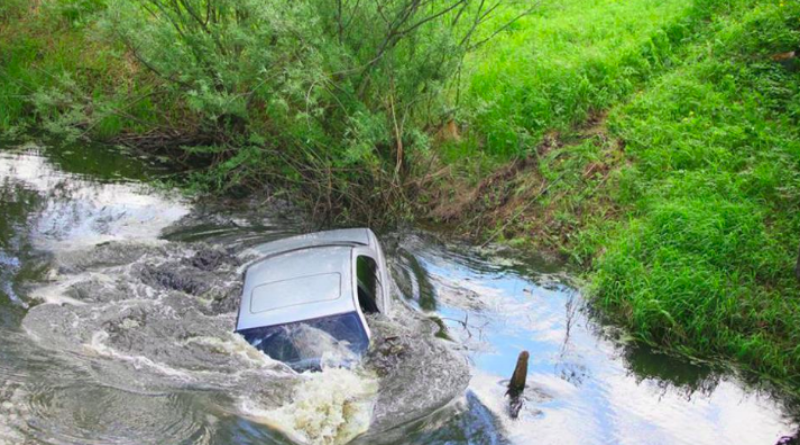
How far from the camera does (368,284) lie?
25.4 feet

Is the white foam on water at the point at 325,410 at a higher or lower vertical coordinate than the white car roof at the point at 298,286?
lower

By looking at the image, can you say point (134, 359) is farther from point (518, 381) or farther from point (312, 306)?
point (518, 381)

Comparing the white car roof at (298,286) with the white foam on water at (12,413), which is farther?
the white car roof at (298,286)

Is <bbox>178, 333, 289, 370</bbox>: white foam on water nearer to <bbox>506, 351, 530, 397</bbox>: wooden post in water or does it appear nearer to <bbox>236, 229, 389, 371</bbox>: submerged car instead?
<bbox>236, 229, 389, 371</bbox>: submerged car

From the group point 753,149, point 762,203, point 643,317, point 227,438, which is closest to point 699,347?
point 643,317

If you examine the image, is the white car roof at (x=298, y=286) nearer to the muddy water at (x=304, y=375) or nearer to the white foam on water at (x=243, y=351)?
the white foam on water at (x=243, y=351)

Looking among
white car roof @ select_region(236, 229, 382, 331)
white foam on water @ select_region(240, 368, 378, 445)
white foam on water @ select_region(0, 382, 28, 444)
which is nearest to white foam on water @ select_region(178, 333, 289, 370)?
white car roof @ select_region(236, 229, 382, 331)

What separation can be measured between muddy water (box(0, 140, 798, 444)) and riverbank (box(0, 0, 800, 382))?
909 millimetres

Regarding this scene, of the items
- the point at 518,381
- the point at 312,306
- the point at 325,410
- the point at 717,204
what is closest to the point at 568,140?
the point at 717,204

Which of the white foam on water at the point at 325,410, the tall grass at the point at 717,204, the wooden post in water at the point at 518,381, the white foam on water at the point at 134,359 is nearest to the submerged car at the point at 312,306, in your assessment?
the white foam on water at the point at 325,410

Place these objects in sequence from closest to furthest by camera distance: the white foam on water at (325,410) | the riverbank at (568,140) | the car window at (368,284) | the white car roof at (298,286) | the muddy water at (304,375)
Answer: the white foam on water at (325,410)
the muddy water at (304,375)
the white car roof at (298,286)
the car window at (368,284)
the riverbank at (568,140)

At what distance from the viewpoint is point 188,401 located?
641 cm

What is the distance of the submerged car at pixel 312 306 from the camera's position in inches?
262

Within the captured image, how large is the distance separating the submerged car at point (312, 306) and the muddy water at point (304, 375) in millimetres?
161
